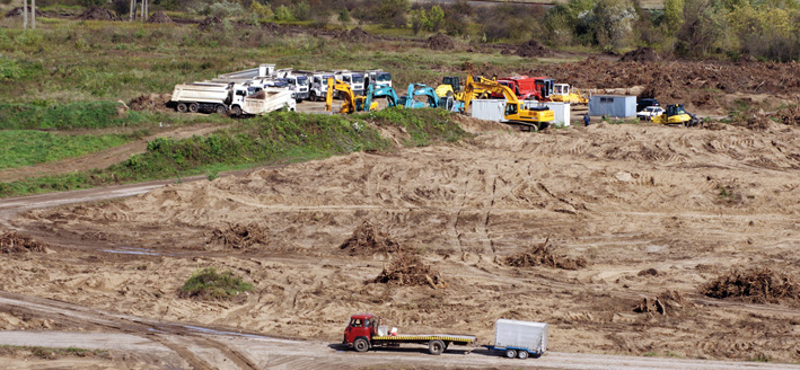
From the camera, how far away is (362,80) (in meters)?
58.1

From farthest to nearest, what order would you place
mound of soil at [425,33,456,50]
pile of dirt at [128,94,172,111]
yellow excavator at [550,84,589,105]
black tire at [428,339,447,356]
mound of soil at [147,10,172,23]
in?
1. mound of soil at [147,10,172,23]
2. mound of soil at [425,33,456,50]
3. yellow excavator at [550,84,589,105]
4. pile of dirt at [128,94,172,111]
5. black tire at [428,339,447,356]

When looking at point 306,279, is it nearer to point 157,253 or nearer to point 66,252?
point 157,253

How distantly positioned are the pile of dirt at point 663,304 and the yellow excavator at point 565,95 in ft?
121

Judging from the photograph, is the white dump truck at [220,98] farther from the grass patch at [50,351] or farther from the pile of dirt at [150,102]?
the grass patch at [50,351]

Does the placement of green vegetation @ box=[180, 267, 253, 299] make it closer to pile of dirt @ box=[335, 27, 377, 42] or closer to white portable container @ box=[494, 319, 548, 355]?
white portable container @ box=[494, 319, 548, 355]

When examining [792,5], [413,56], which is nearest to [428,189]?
[413,56]

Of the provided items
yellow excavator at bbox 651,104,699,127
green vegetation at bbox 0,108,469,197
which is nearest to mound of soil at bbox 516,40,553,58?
yellow excavator at bbox 651,104,699,127

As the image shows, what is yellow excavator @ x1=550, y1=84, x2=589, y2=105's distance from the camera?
57125 mm

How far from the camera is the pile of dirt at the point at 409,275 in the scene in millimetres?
22141

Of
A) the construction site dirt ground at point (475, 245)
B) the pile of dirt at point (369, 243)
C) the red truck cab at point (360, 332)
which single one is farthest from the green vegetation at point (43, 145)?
the red truck cab at point (360, 332)

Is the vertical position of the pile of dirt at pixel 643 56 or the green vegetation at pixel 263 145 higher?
the pile of dirt at pixel 643 56

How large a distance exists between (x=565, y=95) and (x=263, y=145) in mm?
27628

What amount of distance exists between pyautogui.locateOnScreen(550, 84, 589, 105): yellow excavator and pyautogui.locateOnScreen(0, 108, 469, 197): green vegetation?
14.8 metres

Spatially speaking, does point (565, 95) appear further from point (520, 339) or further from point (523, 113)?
point (520, 339)
